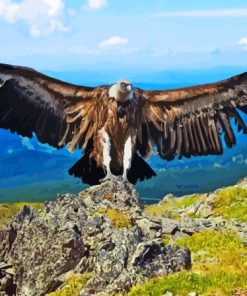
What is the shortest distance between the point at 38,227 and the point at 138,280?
440 centimetres

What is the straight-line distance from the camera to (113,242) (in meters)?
17.3

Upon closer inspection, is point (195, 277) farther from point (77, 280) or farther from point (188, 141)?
point (188, 141)

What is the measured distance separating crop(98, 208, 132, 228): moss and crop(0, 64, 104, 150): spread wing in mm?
2701

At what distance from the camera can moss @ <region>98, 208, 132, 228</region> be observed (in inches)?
730

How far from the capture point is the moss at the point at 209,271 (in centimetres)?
1494

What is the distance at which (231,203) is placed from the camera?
93.6 ft

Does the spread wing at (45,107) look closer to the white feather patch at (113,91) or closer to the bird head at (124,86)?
the white feather patch at (113,91)

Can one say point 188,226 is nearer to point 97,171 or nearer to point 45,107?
point 97,171

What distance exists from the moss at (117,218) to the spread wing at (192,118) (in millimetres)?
2737

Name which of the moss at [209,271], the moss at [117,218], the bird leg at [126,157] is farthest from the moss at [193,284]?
the bird leg at [126,157]

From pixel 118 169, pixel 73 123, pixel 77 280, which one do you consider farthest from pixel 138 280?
pixel 73 123

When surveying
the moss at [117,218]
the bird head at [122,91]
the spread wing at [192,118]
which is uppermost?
the bird head at [122,91]

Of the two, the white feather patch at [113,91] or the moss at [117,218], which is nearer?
the moss at [117,218]

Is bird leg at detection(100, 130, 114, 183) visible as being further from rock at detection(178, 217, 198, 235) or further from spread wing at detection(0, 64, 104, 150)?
rock at detection(178, 217, 198, 235)
